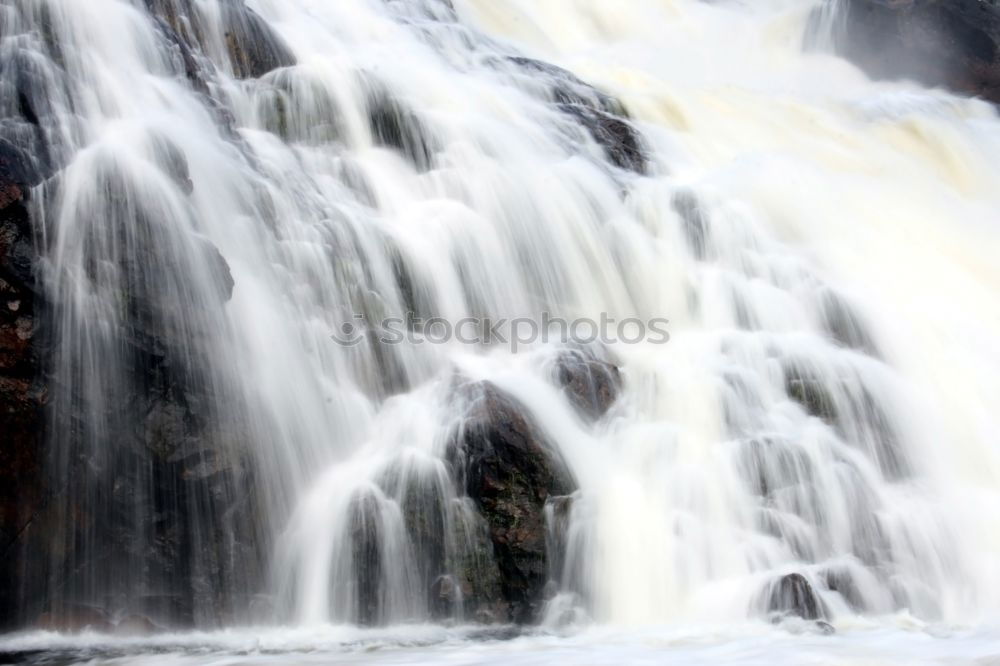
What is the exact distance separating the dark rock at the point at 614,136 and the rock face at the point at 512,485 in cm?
569

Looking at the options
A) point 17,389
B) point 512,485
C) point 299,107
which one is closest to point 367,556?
point 512,485

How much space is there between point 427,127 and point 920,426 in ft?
19.3

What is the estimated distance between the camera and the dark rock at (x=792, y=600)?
6.32 m

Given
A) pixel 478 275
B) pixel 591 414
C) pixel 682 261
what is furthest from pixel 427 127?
pixel 591 414

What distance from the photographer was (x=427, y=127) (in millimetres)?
10438

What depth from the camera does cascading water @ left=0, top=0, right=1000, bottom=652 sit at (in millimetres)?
6008

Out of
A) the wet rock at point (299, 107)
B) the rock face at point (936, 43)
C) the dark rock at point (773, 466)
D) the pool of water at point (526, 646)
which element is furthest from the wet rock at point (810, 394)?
the rock face at point (936, 43)

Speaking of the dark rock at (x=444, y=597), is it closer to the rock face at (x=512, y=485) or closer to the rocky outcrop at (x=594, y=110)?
the rock face at (x=512, y=485)

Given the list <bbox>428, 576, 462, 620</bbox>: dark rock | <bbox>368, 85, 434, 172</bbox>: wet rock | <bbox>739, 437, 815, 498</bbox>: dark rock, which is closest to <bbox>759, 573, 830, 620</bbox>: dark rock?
<bbox>739, 437, 815, 498</bbox>: dark rock

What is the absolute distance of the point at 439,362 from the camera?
305 inches

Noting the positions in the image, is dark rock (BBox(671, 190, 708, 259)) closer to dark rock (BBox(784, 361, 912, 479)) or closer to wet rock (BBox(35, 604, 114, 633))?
dark rock (BBox(784, 361, 912, 479))

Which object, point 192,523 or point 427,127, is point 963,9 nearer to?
point 427,127

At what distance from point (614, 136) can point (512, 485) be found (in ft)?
21.9

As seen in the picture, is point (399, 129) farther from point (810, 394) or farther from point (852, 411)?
point (852, 411)
